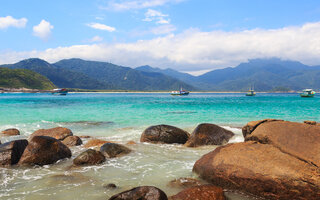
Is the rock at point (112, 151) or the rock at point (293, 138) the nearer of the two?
the rock at point (293, 138)

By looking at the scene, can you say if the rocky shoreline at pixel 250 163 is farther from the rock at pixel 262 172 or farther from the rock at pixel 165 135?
the rock at pixel 165 135

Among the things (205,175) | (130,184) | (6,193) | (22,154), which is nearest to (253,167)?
(205,175)

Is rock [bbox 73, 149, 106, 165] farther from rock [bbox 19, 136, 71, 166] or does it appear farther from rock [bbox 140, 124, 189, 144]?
rock [bbox 140, 124, 189, 144]

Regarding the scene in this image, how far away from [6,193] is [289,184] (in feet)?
24.5

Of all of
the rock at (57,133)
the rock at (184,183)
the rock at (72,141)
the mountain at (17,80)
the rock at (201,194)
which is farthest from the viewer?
the mountain at (17,80)

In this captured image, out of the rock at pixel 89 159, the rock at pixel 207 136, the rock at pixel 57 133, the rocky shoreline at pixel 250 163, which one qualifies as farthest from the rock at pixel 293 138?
the rock at pixel 57 133

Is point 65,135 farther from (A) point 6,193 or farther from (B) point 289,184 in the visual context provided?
(B) point 289,184

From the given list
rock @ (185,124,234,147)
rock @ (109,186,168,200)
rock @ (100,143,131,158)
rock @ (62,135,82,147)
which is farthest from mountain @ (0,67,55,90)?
rock @ (109,186,168,200)

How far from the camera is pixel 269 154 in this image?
6535 millimetres

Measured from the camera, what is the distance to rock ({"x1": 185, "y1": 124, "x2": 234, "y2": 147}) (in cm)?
1195

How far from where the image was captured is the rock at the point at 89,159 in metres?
8.62

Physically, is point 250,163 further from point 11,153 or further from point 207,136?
point 11,153

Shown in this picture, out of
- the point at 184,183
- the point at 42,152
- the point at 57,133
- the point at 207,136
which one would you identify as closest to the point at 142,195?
the point at 184,183

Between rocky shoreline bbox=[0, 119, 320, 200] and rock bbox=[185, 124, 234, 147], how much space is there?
3.10m
